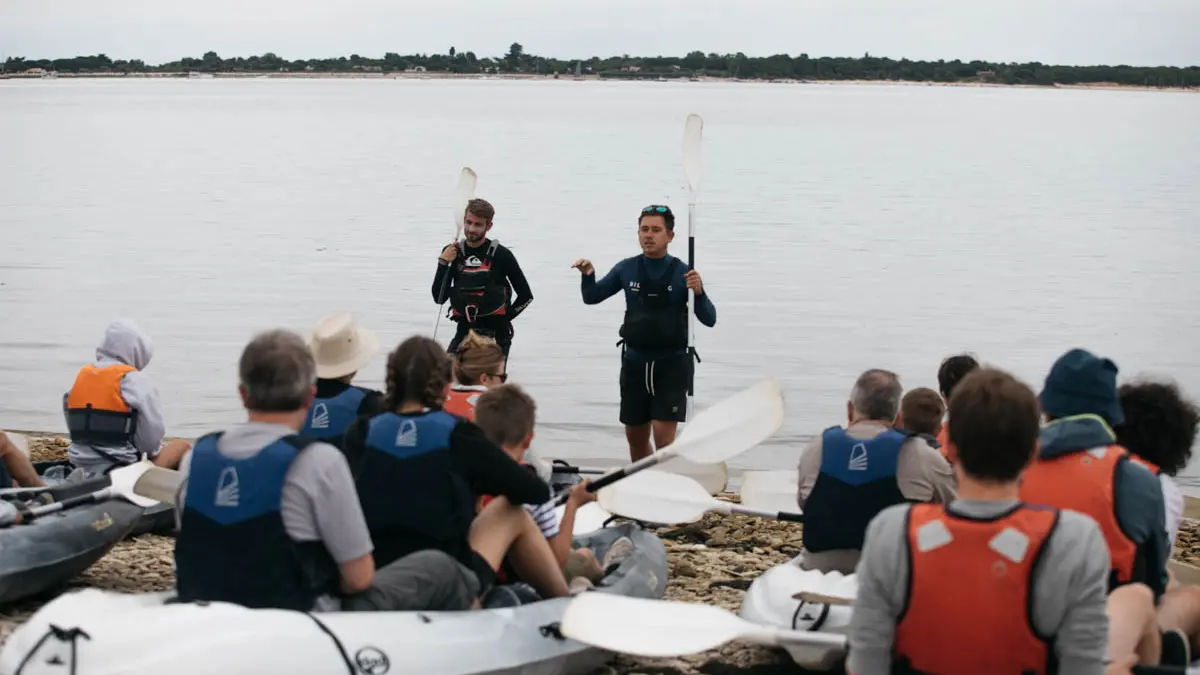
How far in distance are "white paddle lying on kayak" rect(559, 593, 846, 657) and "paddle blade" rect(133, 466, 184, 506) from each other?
2.14 meters

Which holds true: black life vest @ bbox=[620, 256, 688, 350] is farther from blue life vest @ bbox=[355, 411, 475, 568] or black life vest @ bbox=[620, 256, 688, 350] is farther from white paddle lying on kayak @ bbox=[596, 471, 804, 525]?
blue life vest @ bbox=[355, 411, 475, 568]

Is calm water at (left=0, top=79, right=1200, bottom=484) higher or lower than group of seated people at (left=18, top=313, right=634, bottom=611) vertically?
lower

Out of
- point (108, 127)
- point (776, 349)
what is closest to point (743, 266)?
point (776, 349)

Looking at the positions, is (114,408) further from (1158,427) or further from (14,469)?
(1158,427)

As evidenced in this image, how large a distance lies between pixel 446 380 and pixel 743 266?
18.6 m

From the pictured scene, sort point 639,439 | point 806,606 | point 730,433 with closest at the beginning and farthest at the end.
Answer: point 806,606 < point 730,433 < point 639,439

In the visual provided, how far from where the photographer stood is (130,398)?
6.87 m

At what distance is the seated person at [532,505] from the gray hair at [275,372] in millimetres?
929

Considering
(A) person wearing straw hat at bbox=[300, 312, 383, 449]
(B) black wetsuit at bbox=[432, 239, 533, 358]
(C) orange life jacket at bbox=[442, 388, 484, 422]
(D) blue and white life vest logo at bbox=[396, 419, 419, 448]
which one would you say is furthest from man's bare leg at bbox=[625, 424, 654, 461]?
(D) blue and white life vest logo at bbox=[396, 419, 419, 448]

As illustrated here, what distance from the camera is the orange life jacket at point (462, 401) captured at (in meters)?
5.97

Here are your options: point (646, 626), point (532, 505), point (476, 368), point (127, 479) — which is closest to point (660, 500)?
point (476, 368)

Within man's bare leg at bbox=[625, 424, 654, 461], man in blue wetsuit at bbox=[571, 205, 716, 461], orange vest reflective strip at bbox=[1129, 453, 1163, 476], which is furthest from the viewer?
man's bare leg at bbox=[625, 424, 654, 461]

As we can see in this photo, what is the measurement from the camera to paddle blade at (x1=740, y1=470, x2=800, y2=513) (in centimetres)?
727

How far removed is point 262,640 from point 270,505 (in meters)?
0.39
